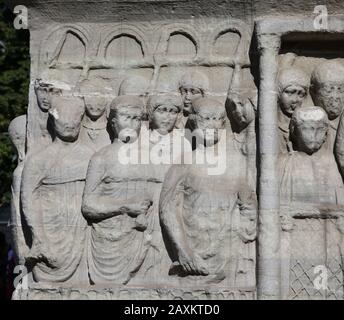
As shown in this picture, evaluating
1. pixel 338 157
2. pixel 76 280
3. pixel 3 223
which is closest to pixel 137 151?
pixel 76 280

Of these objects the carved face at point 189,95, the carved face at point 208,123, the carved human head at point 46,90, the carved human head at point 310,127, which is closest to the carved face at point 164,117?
the carved face at point 189,95

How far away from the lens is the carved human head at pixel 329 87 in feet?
22.9

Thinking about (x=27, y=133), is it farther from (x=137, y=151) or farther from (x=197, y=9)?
(x=197, y=9)

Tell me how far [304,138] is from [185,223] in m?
1.23

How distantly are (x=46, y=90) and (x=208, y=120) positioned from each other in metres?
1.46

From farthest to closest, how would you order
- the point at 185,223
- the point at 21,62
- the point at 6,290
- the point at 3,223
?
the point at 3,223 → the point at 21,62 → the point at 6,290 → the point at 185,223

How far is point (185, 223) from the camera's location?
6.90m

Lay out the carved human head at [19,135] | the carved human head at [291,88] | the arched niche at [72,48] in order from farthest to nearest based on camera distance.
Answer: the carved human head at [19,135] < the arched niche at [72,48] < the carved human head at [291,88]

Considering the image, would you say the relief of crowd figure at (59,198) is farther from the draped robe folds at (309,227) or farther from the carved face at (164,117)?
the draped robe folds at (309,227)

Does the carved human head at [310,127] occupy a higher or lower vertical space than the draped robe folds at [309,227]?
higher

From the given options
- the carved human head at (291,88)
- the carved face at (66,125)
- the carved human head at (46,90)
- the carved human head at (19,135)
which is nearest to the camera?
the carved human head at (291,88)

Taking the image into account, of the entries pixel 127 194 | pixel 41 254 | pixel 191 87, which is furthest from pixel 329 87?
pixel 41 254

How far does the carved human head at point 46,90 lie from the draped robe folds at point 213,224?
129 centimetres

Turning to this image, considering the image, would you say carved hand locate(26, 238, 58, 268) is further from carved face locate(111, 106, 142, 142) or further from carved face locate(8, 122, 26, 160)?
carved face locate(111, 106, 142, 142)
